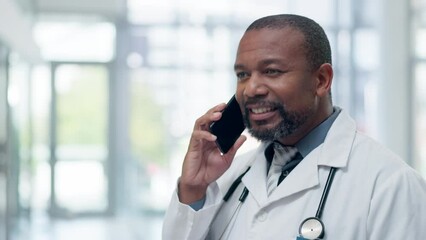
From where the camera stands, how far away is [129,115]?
5.45m

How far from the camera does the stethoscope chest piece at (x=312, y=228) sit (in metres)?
1.16

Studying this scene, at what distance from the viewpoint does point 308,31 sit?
1376mm

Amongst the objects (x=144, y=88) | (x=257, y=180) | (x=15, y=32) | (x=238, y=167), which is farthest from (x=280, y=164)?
(x=144, y=88)

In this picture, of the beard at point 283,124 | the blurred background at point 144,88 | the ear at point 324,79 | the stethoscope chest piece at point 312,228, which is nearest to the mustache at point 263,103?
the beard at point 283,124

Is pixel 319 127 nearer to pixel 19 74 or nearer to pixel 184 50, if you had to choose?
pixel 19 74

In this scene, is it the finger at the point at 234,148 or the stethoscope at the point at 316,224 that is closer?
the stethoscope at the point at 316,224

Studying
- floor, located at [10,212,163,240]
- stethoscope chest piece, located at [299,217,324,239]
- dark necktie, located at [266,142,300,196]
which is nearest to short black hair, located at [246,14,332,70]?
dark necktie, located at [266,142,300,196]

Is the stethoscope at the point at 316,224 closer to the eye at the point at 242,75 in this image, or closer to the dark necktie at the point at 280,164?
the dark necktie at the point at 280,164

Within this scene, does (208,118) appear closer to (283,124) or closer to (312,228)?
(283,124)

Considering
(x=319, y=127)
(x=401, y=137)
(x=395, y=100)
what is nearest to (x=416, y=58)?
(x=395, y=100)

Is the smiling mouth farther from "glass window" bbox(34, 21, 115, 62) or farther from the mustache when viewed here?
"glass window" bbox(34, 21, 115, 62)

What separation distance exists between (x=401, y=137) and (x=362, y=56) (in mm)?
1009

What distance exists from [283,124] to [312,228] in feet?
0.91

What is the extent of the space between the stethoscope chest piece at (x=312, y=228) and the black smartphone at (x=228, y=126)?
35 cm
